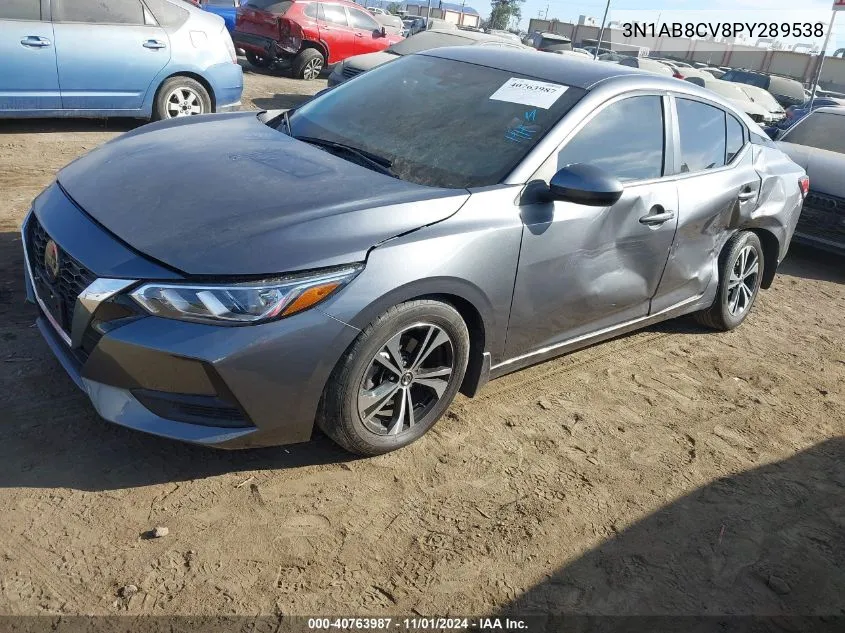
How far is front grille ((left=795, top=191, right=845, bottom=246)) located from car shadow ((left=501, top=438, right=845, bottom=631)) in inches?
171

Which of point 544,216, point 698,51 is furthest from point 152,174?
point 698,51

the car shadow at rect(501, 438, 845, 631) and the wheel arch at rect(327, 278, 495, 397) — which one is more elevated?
the wheel arch at rect(327, 278, 495, 397)

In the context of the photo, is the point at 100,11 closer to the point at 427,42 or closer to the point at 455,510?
the point at 427,42

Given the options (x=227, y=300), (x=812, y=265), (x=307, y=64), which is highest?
(x=227, y=300)

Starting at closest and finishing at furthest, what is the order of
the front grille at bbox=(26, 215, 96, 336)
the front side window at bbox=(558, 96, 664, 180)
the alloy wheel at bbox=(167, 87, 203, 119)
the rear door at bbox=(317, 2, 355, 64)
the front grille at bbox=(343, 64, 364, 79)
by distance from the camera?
1. the front grille at bbox=(26, 215, 96, 336)
2. the front side window at bbox=(558, 96, 664, 180)
3. the alloy wheel at bbox=(167, 87, 203, 119)
4. the front grille at bbox=(343, 64, 364, 79)
5. the rear door at bbox=(317, 2, 355, 64)

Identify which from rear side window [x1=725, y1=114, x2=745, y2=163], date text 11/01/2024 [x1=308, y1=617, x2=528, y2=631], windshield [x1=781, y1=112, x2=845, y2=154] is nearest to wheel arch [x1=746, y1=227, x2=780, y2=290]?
rear side window [x1=725, y1=114, x2=745, y2=163]

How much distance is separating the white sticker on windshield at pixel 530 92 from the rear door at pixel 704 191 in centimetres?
87

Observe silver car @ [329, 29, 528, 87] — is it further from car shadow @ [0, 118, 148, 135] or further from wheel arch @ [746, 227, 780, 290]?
wheel arch @ [746, 227, 780, 290]

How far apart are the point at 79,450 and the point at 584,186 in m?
2.32

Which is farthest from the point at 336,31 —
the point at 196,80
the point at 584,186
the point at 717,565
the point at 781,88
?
the point at 781,88

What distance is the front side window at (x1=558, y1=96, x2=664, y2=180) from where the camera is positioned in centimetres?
356

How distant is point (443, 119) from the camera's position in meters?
3.67

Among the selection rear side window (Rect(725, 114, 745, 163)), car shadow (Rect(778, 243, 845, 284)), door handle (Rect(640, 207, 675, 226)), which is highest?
rear side window (Rect(725, 114, 745, 163))

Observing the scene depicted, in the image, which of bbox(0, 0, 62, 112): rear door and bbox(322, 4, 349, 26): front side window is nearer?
bbox(0, 0, 62, 112): rear door
